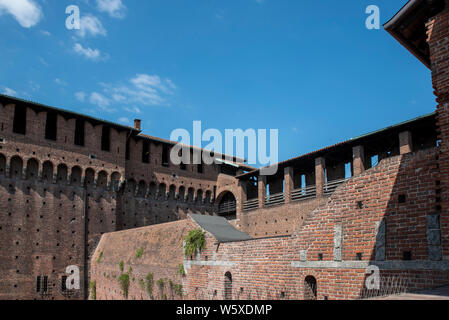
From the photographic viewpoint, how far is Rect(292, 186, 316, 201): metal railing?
22.7 meters

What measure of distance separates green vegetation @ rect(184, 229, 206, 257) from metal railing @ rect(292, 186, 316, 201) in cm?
974

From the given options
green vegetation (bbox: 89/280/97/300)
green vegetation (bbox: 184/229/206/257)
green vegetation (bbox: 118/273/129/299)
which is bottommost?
green vegetation (bbox: 89/280/97/300)

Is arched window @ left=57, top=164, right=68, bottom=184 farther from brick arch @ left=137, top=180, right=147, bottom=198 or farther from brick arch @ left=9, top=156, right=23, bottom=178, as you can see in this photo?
brick arch @ left=137, top=180, right=147, bottom=198

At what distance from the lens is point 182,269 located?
15.2 metres

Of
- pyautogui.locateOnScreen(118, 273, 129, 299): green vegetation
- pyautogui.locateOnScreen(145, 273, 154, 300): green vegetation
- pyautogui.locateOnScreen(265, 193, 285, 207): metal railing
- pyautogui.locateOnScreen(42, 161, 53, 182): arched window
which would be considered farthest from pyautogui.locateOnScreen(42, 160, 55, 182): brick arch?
pyautogui.locateOnScreen(265, 193, 285, 207): metal railing

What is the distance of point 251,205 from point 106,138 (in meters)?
11.4

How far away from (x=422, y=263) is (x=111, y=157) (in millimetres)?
22292

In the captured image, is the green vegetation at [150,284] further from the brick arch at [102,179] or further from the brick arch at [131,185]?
the brick arch at [131,185]

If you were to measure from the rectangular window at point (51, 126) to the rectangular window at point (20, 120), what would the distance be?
1.31 metres

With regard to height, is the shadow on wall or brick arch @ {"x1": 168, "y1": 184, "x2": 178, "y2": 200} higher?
brick arch @ {"x1": 168, "y1": 184, "x2": 178, "y2": 200}

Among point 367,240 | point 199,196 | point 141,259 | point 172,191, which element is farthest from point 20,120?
point 367,240

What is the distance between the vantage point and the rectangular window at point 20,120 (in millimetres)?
23891

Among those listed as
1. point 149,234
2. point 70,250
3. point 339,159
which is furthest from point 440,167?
point 70,250
